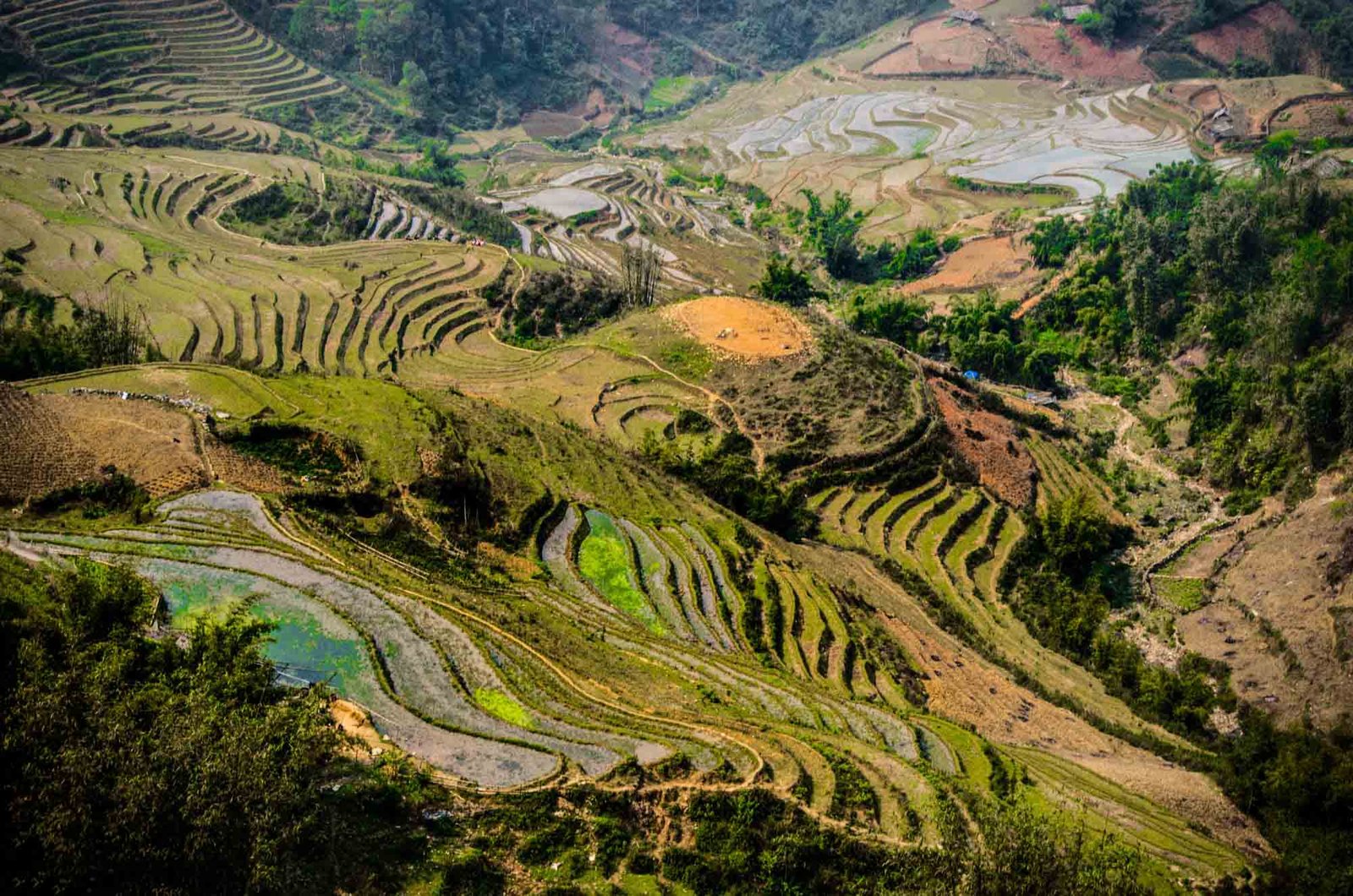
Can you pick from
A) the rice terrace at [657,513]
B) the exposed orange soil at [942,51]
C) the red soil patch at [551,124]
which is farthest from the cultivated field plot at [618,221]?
the exposed orange soil at [942,51]

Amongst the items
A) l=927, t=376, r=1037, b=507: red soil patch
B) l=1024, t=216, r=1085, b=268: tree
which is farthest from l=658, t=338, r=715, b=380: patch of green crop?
l=1024, t=216, r=1085, b=268: tree

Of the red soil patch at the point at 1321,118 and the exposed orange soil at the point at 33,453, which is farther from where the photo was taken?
the red soil patch at the point at 1321,118

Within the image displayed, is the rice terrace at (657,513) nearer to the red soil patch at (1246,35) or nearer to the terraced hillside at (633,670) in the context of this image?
the terraced hillside at (633,670)

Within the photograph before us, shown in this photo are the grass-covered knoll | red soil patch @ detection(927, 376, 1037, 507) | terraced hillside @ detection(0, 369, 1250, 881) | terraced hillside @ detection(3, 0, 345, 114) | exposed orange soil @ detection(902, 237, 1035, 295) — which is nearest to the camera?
terraced hillside @ detection(0, 369, 1250, 881)

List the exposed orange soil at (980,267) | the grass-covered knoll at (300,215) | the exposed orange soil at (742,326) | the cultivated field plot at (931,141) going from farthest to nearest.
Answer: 1. the cultivated field plot at (931,141)
2. the exposed orange soil at (980,267)
3. the grass-covered knoll at (300,215)
4. the exposed orange soil at (742,326)

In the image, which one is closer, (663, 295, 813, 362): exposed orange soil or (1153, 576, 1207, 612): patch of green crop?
(1153, 576, 1207, 612): patch of green crop

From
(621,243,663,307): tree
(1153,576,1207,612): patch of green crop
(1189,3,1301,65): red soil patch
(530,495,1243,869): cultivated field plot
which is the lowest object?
(530,495,1243,869): cultivated field plot

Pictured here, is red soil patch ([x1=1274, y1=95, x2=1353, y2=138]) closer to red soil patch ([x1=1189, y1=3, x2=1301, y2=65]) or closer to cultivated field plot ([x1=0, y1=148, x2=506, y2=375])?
red soil patch ([x1=1189, y1=3, x2=1301, y2=65])
